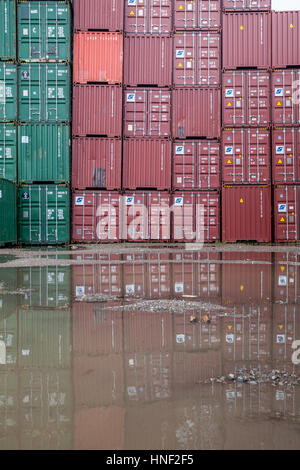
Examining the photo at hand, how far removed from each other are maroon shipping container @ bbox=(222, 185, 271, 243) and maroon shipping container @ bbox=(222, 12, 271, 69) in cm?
563

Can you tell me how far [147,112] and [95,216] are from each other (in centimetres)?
525

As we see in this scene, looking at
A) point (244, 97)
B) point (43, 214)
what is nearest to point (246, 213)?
point (244, 97)

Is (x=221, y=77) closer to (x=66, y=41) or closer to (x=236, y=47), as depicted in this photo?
(x=236, y=47)

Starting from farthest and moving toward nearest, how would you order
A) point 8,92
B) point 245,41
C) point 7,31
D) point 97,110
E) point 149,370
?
point 245,41 → point 97,110 → point 8,92 → point 7,31 → point 149,370

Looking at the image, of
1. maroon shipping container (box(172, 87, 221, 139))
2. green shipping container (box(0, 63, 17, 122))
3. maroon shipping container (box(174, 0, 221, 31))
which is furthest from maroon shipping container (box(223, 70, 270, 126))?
green shipping container (box(0, 63, 17, 122))

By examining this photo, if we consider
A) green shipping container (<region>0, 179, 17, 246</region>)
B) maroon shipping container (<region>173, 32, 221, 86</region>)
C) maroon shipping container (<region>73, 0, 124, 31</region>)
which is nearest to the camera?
green shipping container (<region>0, 179, 17, 246</region>)

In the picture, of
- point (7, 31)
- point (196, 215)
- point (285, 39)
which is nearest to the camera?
point (7, 31)

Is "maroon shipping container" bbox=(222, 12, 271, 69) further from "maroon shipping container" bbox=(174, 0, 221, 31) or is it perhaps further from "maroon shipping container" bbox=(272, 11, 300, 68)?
"maroon shipping container" bbox=(174, 0, 221, 31)

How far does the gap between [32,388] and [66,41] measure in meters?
21.5

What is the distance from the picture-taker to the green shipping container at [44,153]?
22062mm

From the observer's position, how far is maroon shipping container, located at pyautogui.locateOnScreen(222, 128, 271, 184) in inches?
895

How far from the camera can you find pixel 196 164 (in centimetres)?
2294

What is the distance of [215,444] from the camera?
206 centimetres

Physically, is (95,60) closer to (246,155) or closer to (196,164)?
(196,164)
